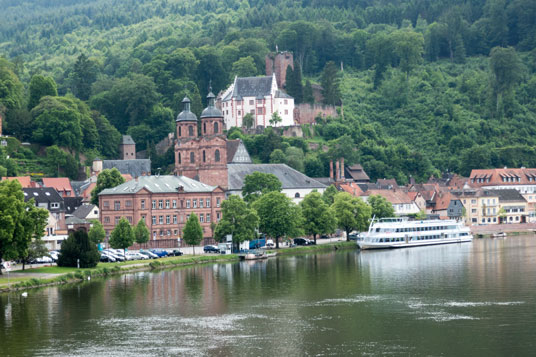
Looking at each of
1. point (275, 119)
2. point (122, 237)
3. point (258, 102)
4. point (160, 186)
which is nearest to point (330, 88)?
point (275, 119)

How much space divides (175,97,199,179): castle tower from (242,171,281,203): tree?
22.3 ft

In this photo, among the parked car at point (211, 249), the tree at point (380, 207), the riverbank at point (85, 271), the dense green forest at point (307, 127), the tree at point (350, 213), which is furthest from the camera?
the dense green forest at point (307, 127)

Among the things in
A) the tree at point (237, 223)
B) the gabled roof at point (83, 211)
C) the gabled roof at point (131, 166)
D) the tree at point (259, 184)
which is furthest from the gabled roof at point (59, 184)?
the tree at point (237, 223)

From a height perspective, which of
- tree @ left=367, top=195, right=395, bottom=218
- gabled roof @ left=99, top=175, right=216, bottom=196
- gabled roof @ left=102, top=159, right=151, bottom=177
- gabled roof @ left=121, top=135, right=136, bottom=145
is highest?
gabled roof @ left=121, top=135, right=136, bottom=145

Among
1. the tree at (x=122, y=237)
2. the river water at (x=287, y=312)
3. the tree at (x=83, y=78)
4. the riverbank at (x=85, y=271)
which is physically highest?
the tree at (x=83, y=78)

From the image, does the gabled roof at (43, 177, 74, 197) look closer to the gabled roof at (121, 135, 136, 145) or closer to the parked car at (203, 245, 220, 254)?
the gabled roof at (121, 135, 136, 145)

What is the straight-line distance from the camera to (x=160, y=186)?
111m

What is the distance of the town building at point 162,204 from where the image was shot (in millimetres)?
107438

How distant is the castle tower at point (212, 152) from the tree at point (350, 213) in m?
15.7

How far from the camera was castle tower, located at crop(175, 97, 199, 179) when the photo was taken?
12488 centimetres

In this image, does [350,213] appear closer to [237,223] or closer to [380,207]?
[380,207]

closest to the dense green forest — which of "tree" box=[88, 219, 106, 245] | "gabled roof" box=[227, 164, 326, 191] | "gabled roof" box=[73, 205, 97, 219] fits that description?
"gabled roof" box=[227, 164, 326, 191]

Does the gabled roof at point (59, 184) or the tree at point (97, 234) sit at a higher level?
the gabled roof at point (59, 184)

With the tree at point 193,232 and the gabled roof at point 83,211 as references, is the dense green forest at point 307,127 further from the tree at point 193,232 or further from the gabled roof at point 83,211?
the tree at point 193,232
